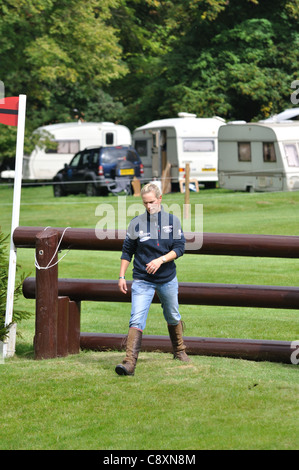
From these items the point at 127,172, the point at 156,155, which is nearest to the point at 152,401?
the point at 127,172

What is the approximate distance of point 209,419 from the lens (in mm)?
5863

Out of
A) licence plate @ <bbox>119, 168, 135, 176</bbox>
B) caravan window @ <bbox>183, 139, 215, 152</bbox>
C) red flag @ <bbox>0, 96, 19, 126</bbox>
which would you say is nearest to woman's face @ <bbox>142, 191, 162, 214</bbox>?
red flag @ <bbox>0, 96, 19, 126</bbox>

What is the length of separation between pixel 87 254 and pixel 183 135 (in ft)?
61.9

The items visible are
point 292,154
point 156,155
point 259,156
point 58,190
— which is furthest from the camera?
point 156,155

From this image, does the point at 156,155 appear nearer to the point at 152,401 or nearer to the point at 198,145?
the point at 198,145

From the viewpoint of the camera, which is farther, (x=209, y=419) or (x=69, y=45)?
(x=69, y=45)

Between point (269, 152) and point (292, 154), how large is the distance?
3.23 ft

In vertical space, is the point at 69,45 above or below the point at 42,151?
above

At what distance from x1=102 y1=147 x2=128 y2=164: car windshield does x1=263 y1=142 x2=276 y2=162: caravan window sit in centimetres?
588

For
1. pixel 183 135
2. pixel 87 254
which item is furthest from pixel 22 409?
pixel 183 135

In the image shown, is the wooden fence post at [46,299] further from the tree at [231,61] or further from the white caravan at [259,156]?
the tree at [231,61]

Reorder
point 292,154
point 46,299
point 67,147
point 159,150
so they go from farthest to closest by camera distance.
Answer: point 67,147
point 159,150
point 292,154
point 46,299

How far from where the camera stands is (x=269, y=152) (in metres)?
32.3

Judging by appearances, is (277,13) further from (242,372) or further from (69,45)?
(242,372)
